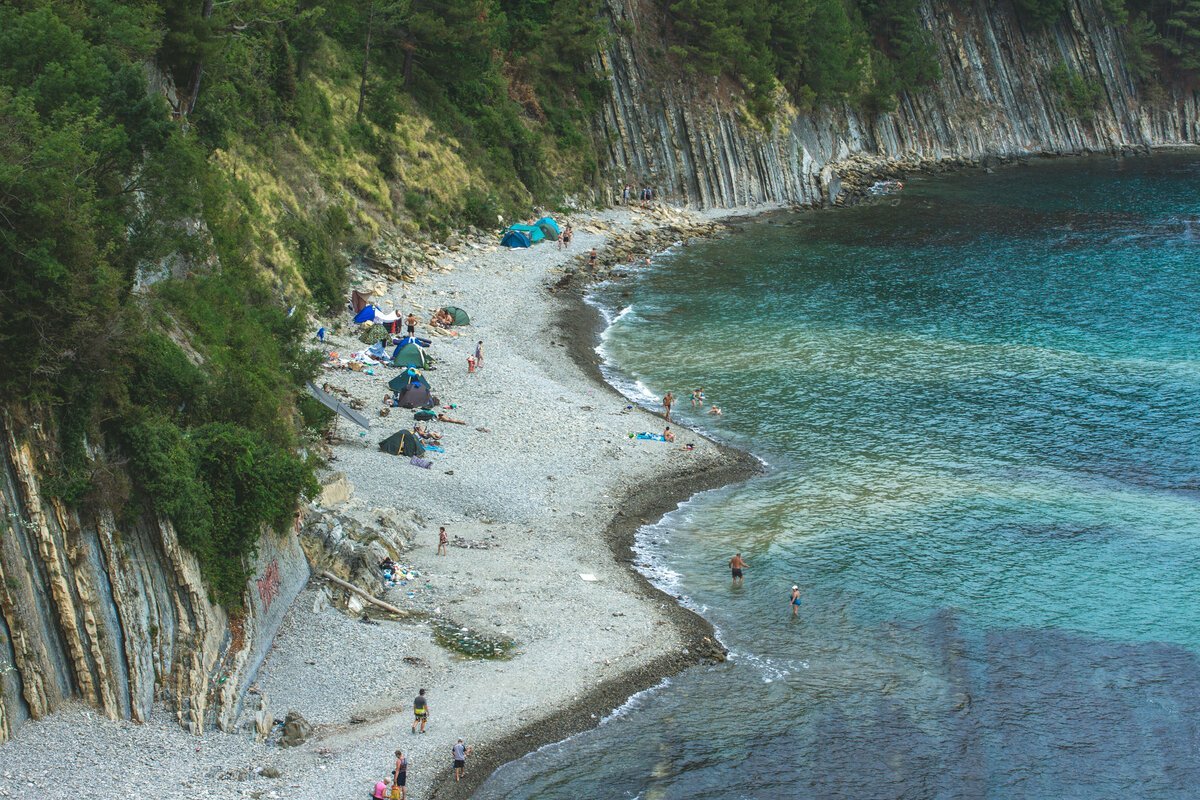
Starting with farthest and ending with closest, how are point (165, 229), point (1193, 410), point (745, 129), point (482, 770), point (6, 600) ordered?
point (745, 129), point (1193, 410), point (165, 229), point (482, 770), point (6, 600)

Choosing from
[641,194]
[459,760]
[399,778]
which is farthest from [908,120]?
[399,778]

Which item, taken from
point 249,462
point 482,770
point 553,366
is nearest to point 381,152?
point 553,366

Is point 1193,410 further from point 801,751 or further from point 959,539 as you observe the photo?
point 801,751

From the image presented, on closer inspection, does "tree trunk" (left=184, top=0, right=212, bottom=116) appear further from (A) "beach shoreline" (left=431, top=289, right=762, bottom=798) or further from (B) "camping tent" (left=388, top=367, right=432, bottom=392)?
(A) "beach shoreline" (left=431, top=289, right=762, bottom=798)

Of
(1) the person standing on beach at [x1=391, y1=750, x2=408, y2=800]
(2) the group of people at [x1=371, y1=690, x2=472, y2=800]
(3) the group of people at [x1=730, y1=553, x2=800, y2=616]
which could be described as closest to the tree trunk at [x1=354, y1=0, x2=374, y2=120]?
(3) the group of people at [x1=730, y1=553, x2=800, y2=616]

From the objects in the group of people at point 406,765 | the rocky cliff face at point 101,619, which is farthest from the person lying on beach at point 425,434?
the group of people at point 406,765

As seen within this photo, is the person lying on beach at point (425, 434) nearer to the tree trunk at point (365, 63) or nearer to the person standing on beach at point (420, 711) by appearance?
the person standing on beach at point (420, 711)

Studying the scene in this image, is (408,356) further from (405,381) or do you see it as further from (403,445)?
(403,445)
